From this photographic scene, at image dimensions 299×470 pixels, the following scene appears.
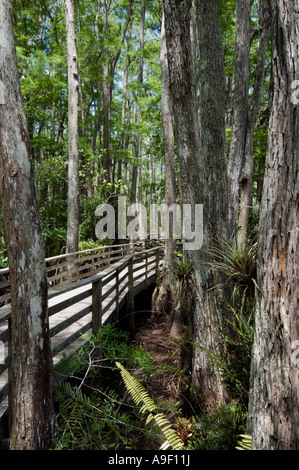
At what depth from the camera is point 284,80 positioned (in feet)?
6.49

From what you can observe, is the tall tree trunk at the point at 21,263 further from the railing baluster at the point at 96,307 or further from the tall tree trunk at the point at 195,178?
the tall tree trunk at the point at 195,178

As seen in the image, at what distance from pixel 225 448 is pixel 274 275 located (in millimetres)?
1562

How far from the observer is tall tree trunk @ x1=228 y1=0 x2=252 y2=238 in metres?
6.93

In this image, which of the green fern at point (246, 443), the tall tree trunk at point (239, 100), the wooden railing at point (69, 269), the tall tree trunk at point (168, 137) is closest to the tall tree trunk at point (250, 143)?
the tall tree trunk at point (239, 100)

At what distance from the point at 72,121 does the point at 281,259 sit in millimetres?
9377

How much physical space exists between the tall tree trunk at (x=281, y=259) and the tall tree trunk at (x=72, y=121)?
867 cm

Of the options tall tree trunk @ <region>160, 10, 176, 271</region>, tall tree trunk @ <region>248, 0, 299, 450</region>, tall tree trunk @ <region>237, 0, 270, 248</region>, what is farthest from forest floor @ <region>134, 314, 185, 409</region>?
tall tree trunk @ <region>237, 0, 270, 248</region>

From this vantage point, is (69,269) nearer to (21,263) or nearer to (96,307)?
(96,307)

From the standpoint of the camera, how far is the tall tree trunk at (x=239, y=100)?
22.7ft

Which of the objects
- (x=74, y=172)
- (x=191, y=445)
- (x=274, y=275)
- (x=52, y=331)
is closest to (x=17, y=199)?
(x=52, y=331)

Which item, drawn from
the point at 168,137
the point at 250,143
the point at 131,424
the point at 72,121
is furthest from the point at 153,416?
the point at 72,121

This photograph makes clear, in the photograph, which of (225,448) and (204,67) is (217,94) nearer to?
(204,67)

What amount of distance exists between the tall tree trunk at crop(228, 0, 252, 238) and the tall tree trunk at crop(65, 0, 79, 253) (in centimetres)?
516

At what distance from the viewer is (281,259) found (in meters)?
2.04
